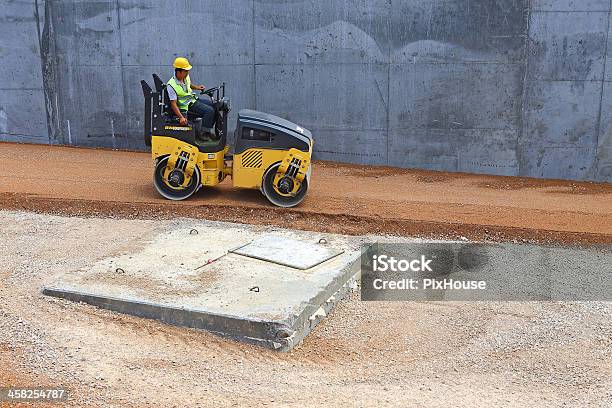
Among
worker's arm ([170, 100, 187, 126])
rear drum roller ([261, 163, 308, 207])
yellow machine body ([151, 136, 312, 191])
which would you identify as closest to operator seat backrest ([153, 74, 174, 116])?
worker's arm ([170, 100, 187, 126])

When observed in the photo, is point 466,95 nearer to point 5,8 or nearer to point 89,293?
point 89,293

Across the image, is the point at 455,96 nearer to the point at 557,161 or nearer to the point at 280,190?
the point at 557,161

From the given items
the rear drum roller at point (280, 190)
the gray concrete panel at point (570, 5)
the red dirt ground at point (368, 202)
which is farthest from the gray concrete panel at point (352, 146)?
the rear drum roller at point (280, 190)

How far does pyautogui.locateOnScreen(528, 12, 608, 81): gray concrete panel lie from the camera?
36.6 ft

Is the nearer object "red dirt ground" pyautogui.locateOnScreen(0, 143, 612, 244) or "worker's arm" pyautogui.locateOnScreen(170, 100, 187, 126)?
"red dirt ground" pyautogui.locateOnScreen(0, 143, 612, 244)

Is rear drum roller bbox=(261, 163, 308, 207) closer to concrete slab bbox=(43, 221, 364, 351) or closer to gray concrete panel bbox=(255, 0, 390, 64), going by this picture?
concrete slab bbox=(43, 221, 364, 351)

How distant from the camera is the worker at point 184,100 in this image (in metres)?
8.73

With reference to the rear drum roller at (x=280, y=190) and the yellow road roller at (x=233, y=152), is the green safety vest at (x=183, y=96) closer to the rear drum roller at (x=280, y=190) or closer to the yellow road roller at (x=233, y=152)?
the yellow road roller at (x=233, y=152)

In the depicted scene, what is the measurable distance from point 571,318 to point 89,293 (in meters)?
4.62

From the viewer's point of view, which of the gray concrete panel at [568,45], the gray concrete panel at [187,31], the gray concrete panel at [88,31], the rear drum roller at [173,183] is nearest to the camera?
the rear drum roller at [173,183]

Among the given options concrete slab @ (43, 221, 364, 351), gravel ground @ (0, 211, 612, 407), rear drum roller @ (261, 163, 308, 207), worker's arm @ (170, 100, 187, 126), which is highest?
worker's arm @ (170, 100, 187, 126)

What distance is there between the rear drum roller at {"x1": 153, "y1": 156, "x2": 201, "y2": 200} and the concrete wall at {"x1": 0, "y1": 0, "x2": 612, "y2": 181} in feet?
14.0

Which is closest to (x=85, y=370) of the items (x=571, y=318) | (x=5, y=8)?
(x=571, y=318)

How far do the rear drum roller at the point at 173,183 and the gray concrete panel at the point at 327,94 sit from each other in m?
4.27
